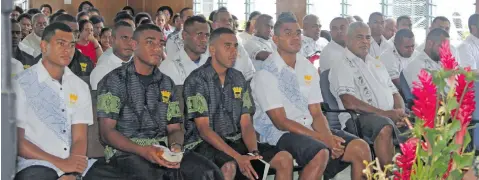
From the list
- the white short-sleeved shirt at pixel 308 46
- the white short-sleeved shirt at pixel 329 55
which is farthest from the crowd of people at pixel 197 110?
the white short-sleeved shirt at pixel 308 46

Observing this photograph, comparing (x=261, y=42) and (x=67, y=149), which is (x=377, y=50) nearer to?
(x=261, y=42)

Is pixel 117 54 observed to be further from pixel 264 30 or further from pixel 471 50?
pixel 471 50

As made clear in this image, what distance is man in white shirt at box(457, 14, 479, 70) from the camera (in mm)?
7430

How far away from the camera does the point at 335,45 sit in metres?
6.84

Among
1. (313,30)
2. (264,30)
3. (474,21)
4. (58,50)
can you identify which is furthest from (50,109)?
(474,21)

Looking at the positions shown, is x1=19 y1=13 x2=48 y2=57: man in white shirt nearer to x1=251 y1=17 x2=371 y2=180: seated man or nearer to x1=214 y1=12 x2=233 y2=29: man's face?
x1=214 y1=12 x2=233 y2=29: man's face

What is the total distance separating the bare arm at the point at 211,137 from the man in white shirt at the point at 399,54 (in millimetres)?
2915

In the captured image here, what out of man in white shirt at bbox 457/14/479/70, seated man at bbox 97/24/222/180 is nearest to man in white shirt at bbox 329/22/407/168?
seated man at bbox 97/24/222/180

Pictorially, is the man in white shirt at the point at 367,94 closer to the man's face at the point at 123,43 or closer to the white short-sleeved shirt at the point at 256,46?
the man's face at the point at 123,43

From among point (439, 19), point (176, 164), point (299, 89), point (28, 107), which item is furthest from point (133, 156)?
point (439, 19)

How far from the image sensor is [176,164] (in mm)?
3916

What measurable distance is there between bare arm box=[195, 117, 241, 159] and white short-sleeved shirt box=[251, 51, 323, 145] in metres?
0.53

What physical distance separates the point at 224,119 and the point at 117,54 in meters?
1.30

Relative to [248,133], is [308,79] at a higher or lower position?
higher
